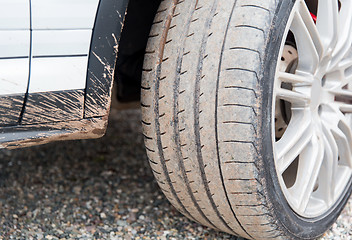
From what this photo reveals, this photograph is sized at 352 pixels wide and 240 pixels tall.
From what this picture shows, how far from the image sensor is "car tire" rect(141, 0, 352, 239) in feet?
4.79

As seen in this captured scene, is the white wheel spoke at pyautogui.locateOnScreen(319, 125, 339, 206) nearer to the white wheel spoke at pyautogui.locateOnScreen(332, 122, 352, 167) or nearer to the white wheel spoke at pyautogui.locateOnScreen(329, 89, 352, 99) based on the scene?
the white wheel spoke at pyautogui.locateOnScreen(332, 122, 352, 167)

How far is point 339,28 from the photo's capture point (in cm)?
185

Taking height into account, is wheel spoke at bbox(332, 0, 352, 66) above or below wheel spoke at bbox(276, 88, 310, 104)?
above

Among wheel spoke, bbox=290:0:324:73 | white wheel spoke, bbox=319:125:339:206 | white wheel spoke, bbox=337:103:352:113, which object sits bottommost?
white wheel spoke, bbox=319:125:339:206

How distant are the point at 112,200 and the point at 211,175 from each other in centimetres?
82

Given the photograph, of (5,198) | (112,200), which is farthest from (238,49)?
(5,198)

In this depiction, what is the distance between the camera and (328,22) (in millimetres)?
1765

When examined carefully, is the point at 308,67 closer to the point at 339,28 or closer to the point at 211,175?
the point at 339,28

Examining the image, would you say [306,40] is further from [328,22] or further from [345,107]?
[345,107]

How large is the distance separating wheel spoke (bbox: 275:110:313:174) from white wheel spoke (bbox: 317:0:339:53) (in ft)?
0.90

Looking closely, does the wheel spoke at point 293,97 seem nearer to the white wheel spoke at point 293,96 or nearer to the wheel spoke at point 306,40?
the white wheel spoke at point 293,96

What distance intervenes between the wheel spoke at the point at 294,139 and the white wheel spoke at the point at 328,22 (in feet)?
0.90

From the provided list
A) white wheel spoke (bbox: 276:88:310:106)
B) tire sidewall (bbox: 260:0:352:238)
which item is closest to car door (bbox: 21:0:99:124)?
tire sidewall (bbox: 260:0:352:238)

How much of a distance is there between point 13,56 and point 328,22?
3.59 feet
